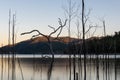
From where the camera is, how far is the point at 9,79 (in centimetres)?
2784

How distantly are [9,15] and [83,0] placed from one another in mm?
12370

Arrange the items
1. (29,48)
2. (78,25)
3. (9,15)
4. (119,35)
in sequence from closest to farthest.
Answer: (78,25), (9,15), (119,35), (29,48)

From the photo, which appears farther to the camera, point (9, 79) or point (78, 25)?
point (9, 79)

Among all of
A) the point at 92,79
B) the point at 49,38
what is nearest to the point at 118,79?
the point at 92,79

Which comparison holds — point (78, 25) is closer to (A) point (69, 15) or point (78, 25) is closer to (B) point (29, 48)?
(A) point (69, 15)

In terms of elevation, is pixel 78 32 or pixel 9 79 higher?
pixel 78 32

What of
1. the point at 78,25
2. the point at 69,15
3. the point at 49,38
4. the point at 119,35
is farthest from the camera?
the point at 119,35

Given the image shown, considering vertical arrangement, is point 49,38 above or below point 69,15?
below

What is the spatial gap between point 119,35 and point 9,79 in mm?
94320

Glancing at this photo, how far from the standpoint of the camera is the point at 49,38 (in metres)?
14.6

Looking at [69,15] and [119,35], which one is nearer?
[69,15]

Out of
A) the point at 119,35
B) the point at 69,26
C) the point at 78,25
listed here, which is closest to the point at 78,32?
the point at 78,25

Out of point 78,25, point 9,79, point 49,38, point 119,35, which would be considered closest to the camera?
point 49,38

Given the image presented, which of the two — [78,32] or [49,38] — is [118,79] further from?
[49,38]
